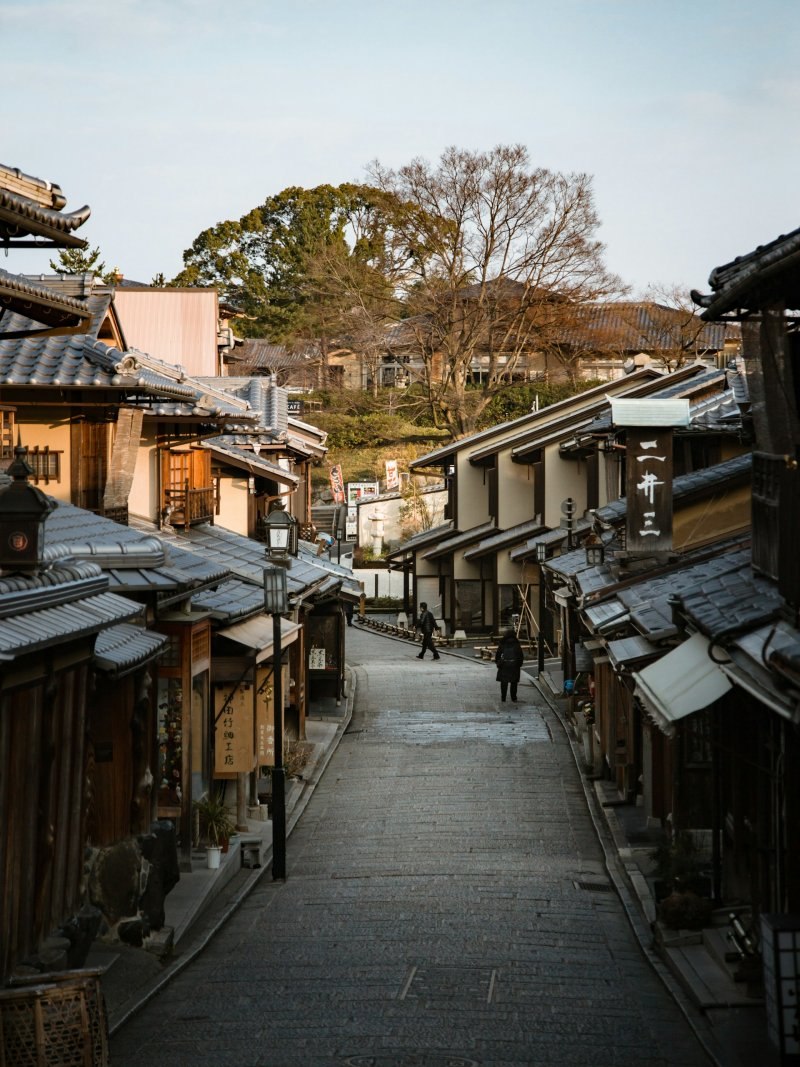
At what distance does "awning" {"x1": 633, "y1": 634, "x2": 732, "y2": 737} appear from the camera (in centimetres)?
1128

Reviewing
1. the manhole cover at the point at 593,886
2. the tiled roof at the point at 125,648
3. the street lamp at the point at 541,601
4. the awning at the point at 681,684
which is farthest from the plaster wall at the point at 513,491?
the awning at the point at 681,684

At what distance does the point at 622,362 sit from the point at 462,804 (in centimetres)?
5080

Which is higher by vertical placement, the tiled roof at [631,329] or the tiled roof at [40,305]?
the tiled roof at [631,329]

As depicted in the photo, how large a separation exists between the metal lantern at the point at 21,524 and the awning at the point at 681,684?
546 centimetres

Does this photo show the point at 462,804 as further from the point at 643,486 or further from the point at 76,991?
the point at 76,991

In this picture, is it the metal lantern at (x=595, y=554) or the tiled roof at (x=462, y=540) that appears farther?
the tiled roof at (x=462, y=540)

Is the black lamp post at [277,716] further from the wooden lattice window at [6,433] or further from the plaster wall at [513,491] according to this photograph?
the plaster wall at [513,491]

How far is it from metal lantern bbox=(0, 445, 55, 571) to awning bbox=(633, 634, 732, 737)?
215 inches

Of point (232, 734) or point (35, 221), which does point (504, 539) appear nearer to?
point (232, 734)

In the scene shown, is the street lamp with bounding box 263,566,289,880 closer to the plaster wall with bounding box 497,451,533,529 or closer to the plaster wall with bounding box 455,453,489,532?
the plaster wall with bounding box 497,451,533,529

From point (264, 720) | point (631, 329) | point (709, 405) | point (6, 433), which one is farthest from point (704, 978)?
point (631, 329)

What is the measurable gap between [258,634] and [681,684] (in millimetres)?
10816

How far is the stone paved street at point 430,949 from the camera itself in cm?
1136

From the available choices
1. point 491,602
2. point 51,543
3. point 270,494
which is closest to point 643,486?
point 51,543
